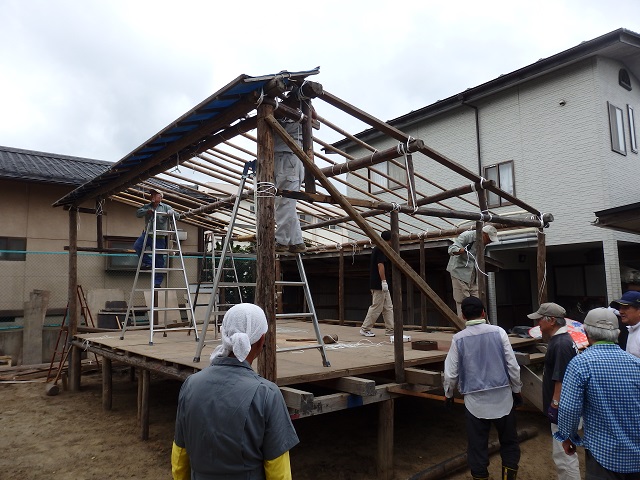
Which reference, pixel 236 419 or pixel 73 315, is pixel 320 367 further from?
pixel 73 315

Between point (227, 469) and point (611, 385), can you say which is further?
point (611, 385)

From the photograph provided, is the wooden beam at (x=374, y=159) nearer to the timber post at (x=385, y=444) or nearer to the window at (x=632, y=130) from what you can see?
the timber post at (x=385, y=444)

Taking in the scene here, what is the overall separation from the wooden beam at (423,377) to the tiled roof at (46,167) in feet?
28.8

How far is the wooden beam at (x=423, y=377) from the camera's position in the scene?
14.1ft

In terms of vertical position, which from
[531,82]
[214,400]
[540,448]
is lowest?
[540,448]

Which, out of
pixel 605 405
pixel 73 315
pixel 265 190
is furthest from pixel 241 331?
pixel 73 315

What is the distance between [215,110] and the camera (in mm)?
4461

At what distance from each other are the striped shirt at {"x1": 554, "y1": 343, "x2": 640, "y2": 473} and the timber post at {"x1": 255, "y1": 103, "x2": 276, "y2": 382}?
6.86 ft

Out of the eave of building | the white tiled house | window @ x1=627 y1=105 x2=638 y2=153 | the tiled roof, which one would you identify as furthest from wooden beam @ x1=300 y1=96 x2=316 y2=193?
window @ x1=627 y1=105 x2=638 y2=153

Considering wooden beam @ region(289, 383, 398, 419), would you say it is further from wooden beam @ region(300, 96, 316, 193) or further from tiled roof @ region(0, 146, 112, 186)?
tiled roof @ region(0, 146, 112, 186)

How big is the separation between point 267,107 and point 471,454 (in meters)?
3.42

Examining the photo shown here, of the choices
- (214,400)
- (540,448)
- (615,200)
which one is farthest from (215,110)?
(615,200)

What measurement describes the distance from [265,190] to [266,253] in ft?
1.73

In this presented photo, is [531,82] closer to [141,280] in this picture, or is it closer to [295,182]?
[295,182]
